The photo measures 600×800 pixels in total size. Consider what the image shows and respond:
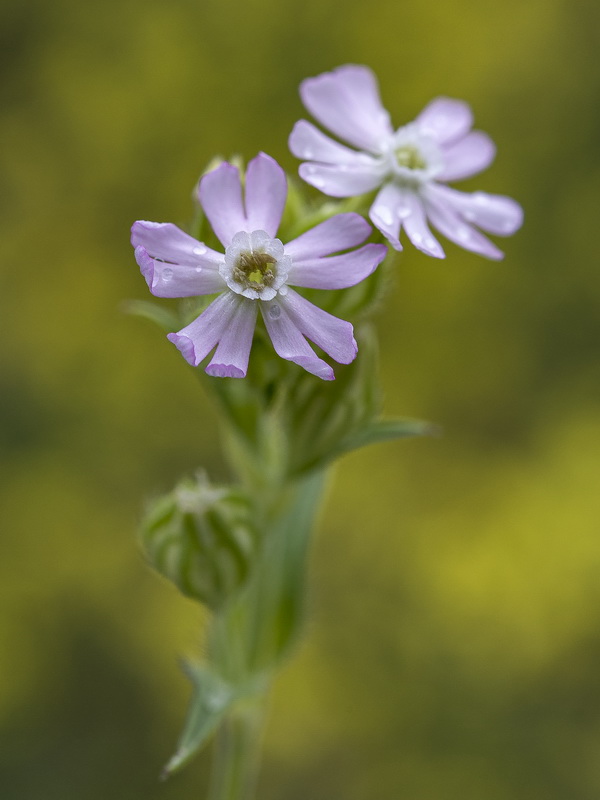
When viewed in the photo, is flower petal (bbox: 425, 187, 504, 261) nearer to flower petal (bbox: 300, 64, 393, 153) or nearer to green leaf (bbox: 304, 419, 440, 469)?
flower petal (bbox: 300, 64, 393, 153)

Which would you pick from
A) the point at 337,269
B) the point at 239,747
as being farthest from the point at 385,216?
the point at 239,747

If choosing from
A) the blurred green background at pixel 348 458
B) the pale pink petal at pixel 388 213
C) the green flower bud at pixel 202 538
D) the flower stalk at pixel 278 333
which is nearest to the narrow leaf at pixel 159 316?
the flower stalk at pixel 278 333

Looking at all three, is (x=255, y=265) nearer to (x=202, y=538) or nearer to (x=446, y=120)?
(x=202, y=538)

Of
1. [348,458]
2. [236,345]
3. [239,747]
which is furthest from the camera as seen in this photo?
[348,458]

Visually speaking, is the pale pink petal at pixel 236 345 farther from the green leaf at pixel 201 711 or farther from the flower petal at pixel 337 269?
the green leaf at pixel 201 711

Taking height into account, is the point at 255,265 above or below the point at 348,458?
above

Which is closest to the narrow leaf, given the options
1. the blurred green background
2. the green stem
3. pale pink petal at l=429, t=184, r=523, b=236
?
pale pink petal at l=429, t=184, r=523, b=236
